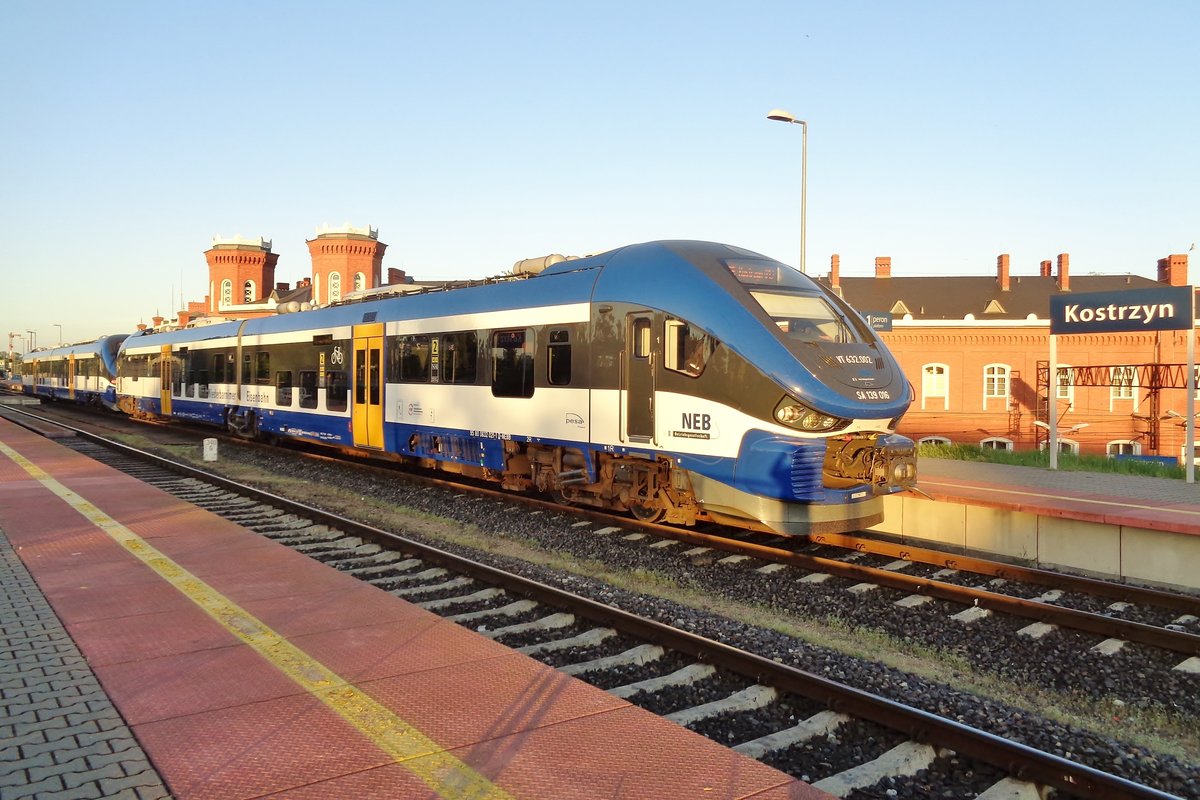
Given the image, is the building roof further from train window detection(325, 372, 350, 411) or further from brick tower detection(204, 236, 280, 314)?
brick tower detection(204, 236, 280, 314)

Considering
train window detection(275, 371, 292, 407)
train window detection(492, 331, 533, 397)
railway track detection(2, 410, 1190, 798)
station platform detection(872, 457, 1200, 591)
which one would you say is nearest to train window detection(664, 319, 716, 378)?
train window detection(492, 331, 533, 397)

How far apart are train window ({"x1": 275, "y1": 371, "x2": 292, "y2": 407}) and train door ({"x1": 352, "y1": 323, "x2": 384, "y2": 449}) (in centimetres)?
351

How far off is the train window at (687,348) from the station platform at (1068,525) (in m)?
3.84

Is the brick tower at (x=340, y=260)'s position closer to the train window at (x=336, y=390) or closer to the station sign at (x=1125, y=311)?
the train window at (x=336, y=390)

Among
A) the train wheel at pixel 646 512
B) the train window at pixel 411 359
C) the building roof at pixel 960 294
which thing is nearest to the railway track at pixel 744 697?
the train wheel at pixel 646 512

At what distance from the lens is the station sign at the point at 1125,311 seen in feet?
47.2

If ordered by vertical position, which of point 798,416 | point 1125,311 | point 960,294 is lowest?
point 798,416

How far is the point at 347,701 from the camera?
181 inches

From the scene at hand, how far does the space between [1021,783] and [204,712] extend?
425 cm

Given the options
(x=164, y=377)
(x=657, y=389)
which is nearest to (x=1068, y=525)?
(x=657, y=389)

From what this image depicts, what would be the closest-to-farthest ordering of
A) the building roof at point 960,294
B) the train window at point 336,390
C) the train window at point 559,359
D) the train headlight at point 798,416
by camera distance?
the train headlight at point 798,416, the train window at point 559,359, the train window at point 336,390, the building roof at point 960,294

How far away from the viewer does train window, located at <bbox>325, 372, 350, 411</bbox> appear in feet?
54.5

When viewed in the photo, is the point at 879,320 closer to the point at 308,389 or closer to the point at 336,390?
the point at 336,390

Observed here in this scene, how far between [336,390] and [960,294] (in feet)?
137
